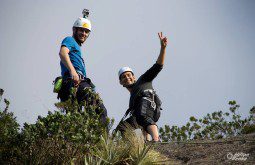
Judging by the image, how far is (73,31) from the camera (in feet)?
20.2

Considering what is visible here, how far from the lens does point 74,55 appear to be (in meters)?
5.87

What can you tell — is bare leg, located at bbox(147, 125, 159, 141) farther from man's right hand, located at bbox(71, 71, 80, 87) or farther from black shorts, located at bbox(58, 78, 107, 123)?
man's right hand, located at bbox(71, 71, 80, 87)

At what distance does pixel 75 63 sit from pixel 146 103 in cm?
131

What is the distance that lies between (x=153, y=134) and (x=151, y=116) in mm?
359

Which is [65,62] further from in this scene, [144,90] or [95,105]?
[144,90]

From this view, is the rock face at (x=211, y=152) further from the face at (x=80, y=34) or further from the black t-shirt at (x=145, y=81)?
the face at (x=80, y=34)

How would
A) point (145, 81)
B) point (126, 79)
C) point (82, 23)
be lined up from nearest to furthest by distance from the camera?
point (82, 23), point (145, 81), point (126, 79)

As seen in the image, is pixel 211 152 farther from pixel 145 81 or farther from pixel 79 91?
pixel 79 91

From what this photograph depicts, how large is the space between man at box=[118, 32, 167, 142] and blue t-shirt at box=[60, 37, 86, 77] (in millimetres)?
1007

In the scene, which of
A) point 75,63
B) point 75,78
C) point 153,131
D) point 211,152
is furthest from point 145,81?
point 211,152

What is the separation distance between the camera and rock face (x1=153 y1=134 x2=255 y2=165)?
4.82 metres

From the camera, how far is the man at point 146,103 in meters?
6.00

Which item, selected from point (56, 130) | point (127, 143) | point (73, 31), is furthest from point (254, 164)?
point (73, 31)

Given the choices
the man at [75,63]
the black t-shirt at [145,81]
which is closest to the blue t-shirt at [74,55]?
the man at [75,63]
